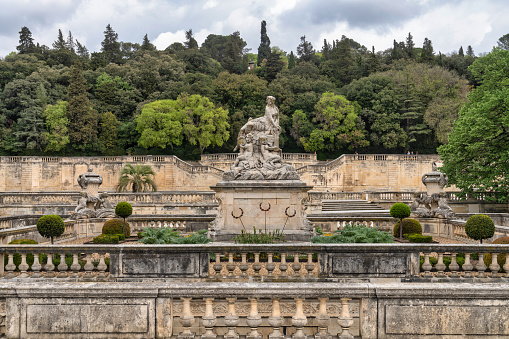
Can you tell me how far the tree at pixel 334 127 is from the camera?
5103 cm

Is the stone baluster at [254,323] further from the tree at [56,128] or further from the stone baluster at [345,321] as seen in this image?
the tree at [56,128]

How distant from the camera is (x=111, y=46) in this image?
76.8m

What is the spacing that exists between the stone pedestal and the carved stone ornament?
266 mm

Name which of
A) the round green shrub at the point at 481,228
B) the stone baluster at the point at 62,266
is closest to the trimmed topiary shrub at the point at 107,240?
the stone baluster at the point at 62,266

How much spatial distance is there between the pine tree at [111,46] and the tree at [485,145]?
2335 inches

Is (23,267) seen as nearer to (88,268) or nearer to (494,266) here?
(88,268)

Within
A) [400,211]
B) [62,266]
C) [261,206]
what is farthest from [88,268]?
[400,211]

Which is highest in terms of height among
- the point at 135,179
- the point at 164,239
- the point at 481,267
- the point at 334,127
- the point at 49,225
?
the point at 334,127

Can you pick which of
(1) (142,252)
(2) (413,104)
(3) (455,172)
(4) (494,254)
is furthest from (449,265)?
(2) (413,104)

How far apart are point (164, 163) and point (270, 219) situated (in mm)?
33449

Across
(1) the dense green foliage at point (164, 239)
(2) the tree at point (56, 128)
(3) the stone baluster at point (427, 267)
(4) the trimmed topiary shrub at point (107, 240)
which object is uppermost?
(2) the tree at point (56, 128)

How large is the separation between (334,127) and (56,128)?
104 feet

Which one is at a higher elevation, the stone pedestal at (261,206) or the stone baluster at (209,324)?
the stone pedestal at (261,206)

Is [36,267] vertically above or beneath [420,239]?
above
